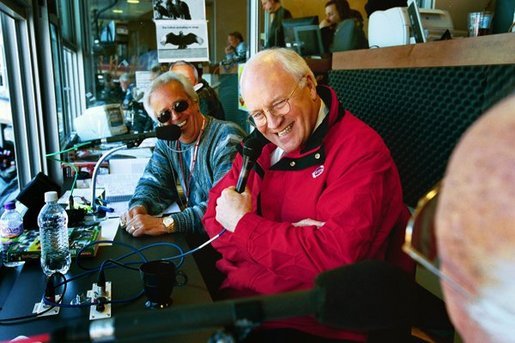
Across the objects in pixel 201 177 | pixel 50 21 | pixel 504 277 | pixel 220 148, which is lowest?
pixel 201 177

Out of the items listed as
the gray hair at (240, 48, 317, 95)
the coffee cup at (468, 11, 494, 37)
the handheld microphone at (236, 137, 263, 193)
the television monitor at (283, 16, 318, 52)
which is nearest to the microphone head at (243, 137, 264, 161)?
the handheld microphone at (236, 137, 263, 193)

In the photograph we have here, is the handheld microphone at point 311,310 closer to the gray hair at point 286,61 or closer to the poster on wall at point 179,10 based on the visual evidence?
the gray hair at point 286,61

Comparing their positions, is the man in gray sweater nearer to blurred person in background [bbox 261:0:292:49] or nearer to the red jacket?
the red jacket

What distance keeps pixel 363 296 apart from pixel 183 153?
1.75 m

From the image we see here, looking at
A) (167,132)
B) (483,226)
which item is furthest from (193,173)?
(483,226)

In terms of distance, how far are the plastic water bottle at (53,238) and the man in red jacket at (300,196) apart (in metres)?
0.49

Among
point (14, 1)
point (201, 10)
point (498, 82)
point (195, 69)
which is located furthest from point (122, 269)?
point (201, 10)

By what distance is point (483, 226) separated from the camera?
307 millimetres

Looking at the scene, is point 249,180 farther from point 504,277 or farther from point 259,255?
point 504,277

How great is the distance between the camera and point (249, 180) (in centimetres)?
154

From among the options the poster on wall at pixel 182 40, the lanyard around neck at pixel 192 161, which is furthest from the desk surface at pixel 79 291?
the poster on wall at pixel 182 40

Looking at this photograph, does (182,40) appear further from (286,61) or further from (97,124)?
(286,61)

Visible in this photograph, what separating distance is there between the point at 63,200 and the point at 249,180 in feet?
3.57

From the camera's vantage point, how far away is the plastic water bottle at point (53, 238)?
1339 mm
